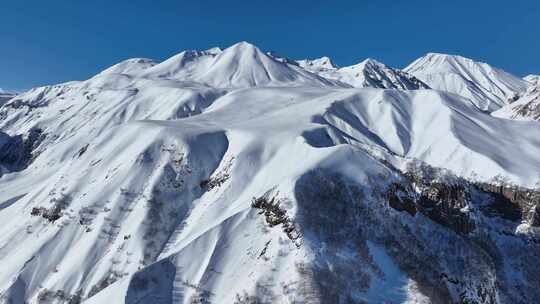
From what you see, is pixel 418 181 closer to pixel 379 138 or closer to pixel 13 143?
pixel 379 138

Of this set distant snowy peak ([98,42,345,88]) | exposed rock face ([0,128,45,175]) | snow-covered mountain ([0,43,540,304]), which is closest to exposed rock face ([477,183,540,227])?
snow-covered mountain ([0,43,540,304])

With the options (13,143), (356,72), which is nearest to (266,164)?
(13,143)

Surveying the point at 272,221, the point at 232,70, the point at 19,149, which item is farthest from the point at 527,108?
the point at 19,149

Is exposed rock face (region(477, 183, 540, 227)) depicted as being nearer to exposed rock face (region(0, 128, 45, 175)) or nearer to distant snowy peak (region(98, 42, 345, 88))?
exposed rock face (region(0, 128, 45, 175))

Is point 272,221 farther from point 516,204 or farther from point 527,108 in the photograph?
point 527,108

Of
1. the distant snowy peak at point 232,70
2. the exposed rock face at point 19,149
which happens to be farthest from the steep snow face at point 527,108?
the exposed rock face at point 19,149
